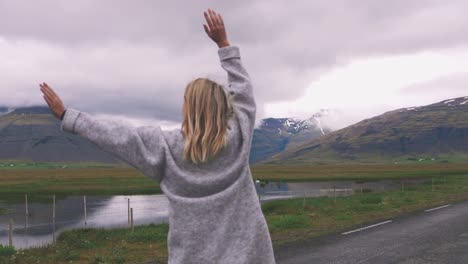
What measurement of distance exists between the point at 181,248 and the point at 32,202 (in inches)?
1935

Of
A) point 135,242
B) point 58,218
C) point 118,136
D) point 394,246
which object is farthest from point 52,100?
point 58,218

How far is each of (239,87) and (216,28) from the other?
35 cm

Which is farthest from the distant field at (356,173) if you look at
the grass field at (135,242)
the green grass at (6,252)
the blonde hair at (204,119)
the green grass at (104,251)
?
the blonde hair at (204,119)

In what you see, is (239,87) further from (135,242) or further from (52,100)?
(135,242)

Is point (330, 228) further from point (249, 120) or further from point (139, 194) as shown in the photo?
point (139, 194)

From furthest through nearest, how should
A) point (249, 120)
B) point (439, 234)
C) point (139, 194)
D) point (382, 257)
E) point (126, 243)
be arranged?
point (139, 194), point (126, 243), point (439, 234), point (382, 257), point (249, 120)

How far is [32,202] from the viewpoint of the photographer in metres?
47.3

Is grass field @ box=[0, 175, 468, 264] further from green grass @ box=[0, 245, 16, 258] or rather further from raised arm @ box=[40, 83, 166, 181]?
raised arm @ box=[40, 83, 166, 181]

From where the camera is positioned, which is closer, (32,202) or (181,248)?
(181,248)

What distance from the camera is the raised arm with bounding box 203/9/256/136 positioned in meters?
2.66

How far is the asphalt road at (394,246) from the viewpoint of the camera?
34.4 ft

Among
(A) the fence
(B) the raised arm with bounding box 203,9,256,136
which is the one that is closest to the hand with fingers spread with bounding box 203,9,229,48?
(B) the raised arm with bounding box 203,9,256,136

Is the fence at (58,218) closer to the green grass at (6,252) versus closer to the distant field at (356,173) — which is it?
the green grass at (6,252)

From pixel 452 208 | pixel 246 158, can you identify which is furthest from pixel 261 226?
pixel 452 208
